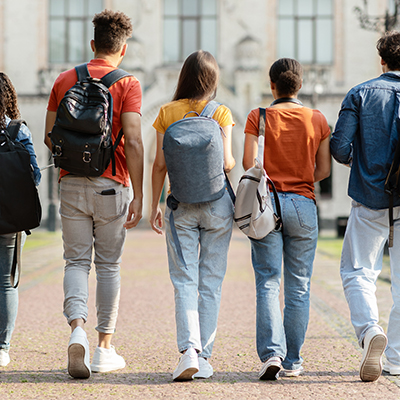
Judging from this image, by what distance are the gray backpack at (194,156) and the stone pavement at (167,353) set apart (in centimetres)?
108

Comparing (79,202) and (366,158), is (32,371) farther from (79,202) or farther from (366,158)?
(366,158)

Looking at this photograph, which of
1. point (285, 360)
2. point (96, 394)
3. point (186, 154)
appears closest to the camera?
point (96, 394)

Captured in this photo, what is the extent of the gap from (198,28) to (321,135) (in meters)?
22.7

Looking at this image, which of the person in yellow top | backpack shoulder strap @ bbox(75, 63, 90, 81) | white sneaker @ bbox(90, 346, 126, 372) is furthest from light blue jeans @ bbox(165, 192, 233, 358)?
backpack shoulder strap @ bbox(75, 63, 90, 81)

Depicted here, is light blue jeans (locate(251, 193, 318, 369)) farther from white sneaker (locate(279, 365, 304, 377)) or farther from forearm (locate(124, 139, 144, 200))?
forearm (locate(124, 139, 144, 200))

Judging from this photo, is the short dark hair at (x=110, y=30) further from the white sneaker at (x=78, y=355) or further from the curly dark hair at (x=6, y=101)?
the white sneaker at (x=78, y=355)

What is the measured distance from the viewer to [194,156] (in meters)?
3.62

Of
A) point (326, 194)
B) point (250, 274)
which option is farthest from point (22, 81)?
point (250, 274)

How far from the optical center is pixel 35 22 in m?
26.2

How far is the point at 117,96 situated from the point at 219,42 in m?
22.5

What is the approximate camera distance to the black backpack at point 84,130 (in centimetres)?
361

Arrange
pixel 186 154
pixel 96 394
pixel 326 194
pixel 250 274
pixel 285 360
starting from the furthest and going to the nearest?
pixel 326 194 < pixel 250 274 < pixel 285 360 < pixel 186 154 < pixel 96 394

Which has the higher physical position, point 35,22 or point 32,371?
point 35,22

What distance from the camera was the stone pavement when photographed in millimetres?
3438
